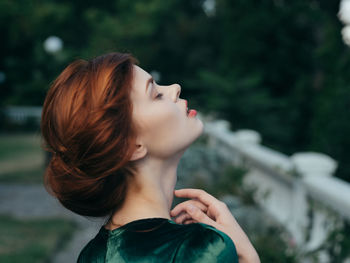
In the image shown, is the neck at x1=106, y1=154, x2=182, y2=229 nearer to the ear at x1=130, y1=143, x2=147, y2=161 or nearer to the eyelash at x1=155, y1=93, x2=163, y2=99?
the ear at x1=130, y1=143, x2=147, y2=161

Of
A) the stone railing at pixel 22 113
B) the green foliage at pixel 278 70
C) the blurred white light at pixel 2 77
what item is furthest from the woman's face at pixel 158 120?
the stone railing at pixel 22 113

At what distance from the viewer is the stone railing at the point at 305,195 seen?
9.25ft

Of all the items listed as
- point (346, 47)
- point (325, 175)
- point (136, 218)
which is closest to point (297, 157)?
point (325, 175)

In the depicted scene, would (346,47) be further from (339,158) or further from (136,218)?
(136,218)

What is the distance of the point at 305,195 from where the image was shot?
3.55 m

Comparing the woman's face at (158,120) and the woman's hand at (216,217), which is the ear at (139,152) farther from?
the woman's hand at (216,217)

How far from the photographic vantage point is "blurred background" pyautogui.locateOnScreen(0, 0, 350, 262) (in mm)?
3574

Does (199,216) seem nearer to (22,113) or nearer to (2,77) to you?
(2,77)

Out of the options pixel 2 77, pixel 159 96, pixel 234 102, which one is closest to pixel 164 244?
pixel 159 96

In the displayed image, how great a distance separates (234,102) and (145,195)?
10.6m

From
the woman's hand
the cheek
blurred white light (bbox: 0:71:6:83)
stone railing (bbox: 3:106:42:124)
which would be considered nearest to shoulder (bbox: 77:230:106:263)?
the woman's hand

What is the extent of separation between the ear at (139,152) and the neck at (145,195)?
0.13 ft

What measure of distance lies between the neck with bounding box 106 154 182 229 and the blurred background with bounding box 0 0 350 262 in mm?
645

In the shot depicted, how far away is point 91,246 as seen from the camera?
1348 millimetres
